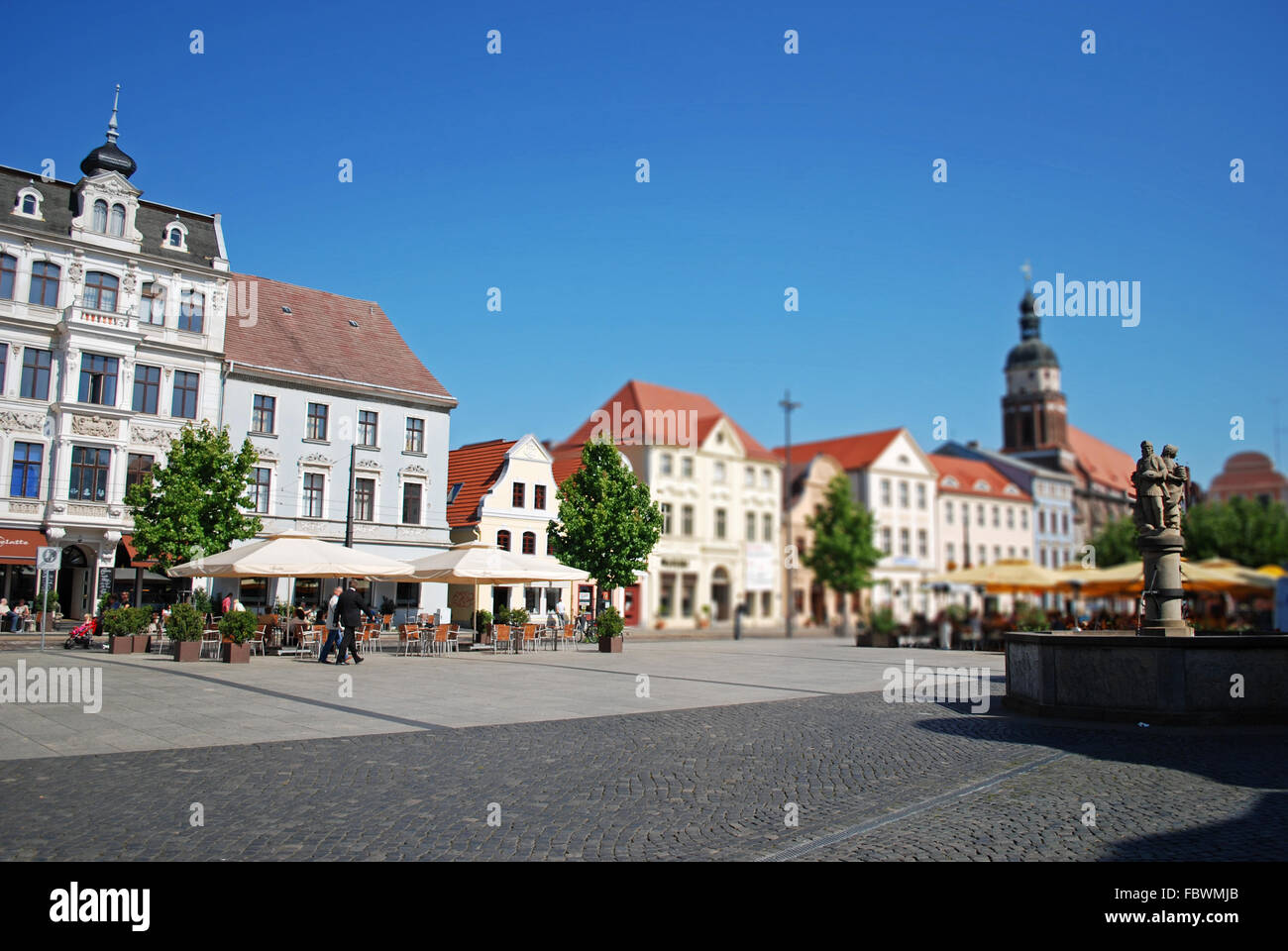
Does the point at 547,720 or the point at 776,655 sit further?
the point at 776,655

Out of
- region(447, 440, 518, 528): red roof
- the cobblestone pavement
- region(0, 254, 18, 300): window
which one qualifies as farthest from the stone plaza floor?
region(447, 440, 518, 528): red roof

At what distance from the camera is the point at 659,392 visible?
203 feet

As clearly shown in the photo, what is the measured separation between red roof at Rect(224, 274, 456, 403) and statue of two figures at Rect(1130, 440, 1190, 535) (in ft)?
114

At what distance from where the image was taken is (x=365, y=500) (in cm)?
4278

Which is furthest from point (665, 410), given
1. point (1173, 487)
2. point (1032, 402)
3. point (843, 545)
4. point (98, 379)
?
point (1032, 402)

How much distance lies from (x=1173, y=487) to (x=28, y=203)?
39.0 meters

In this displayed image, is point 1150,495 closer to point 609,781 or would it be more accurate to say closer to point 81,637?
point 609,781

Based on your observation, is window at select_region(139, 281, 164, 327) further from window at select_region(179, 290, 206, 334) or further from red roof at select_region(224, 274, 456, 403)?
red roof at select_region(224, 274, 456, 403)

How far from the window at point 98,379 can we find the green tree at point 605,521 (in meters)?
19.0

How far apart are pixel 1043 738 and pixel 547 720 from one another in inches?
239

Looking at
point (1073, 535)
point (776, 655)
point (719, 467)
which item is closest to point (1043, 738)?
point (776, 655)

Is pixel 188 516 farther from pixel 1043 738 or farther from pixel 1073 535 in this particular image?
pixel 1073 535

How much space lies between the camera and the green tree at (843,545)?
60625mm

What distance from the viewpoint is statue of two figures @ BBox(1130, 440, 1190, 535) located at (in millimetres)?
13883
